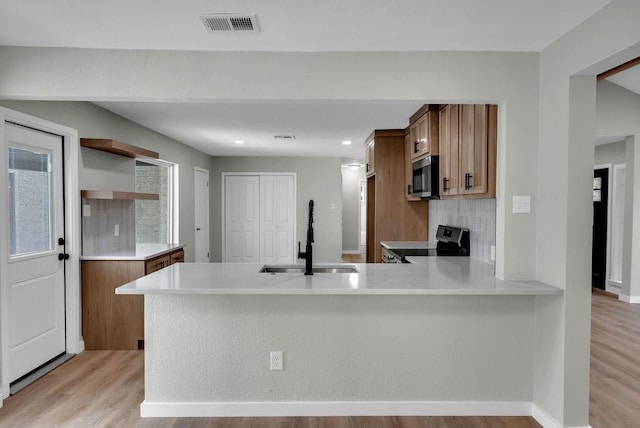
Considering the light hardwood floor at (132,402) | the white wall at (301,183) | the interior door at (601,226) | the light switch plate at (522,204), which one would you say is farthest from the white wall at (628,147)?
the white wall at (301,183)

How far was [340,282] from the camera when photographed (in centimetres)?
240

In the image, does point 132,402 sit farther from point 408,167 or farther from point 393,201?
point 408,167

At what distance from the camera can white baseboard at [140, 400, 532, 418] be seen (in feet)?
8.05

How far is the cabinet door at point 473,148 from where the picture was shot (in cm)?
268

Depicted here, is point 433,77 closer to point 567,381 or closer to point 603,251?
point 567,381

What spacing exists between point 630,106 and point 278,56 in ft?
15.9

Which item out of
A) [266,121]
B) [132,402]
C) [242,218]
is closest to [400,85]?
[266,121]

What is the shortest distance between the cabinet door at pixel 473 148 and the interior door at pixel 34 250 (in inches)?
131

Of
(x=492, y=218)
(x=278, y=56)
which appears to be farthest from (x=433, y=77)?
(x=492, y=218)

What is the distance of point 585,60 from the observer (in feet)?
6.55

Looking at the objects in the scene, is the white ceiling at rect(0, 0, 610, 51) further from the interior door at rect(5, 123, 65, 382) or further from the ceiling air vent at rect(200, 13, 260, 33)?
the interior door at rect(5, 123, 65, 382)

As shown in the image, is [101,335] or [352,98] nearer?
[352,98]

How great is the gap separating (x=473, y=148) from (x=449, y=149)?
0.47 m

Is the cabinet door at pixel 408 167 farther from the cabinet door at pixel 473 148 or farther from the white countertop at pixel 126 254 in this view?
the white countertop at pixel 126 254
